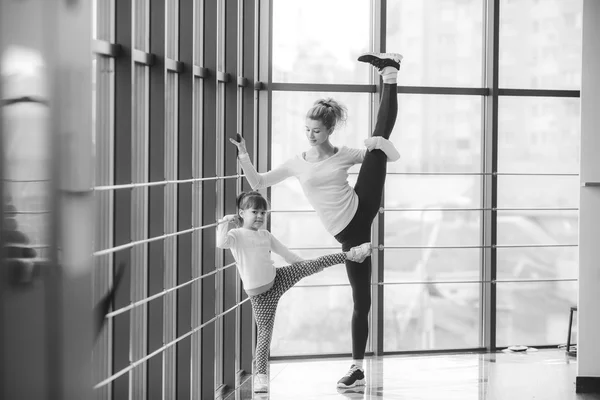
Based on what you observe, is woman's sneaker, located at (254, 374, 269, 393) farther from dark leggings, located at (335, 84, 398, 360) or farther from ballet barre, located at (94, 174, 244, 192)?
ballet barre, located at (94, 174, 244, 192)

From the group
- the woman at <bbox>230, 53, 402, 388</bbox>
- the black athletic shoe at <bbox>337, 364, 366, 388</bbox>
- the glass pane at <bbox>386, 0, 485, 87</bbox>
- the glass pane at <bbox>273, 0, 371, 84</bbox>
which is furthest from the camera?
the glass pane at <bbox>386, 0, 485, 87</bbox>

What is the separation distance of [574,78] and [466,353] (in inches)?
83.9

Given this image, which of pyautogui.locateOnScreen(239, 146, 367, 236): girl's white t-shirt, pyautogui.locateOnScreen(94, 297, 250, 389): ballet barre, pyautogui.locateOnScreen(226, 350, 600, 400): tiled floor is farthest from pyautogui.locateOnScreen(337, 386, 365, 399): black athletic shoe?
pyautogui.locateOnScreen(239, 146, 367, 236): girl's white t-shirt

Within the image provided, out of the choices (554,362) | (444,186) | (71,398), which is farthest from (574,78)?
(71,398)

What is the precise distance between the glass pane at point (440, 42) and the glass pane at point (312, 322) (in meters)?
1.58

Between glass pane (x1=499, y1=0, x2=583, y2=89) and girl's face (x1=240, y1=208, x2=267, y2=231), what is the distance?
2512 mm

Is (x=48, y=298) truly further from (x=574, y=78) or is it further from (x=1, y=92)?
(x=574, y=78)

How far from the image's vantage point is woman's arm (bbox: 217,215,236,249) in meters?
4.15

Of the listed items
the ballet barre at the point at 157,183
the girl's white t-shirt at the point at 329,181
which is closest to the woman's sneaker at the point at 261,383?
the girl's white t-shirt at the point at 329,181

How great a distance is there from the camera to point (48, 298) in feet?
6.73

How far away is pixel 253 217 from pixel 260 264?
264mm

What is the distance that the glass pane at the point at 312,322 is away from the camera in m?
5.77

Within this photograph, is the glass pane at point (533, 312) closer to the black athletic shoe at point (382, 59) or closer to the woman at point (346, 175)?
the woman at point (346, 175)

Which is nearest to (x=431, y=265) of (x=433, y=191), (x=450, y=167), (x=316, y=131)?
(x=433, y=191)
